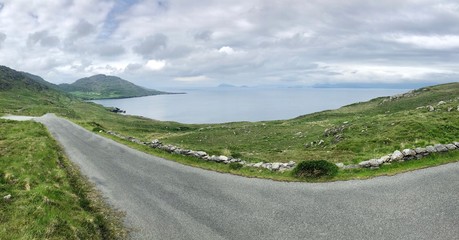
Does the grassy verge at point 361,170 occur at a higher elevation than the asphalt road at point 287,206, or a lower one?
higher

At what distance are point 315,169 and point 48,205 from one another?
16.5m

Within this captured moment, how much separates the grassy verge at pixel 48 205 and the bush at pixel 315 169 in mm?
12068

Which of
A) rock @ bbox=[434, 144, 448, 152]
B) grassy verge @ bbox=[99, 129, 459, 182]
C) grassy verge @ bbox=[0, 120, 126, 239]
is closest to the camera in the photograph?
grassy verge @ bbox=[0, 120, 126, 239]

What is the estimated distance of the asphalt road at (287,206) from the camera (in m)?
14.7

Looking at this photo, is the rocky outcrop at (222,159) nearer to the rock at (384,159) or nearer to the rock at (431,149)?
the rock at (384,159)

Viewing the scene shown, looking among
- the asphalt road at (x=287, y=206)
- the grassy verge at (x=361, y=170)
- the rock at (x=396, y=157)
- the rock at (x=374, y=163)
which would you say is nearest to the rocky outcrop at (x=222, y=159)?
the grassy verge at (x=361, y=170)

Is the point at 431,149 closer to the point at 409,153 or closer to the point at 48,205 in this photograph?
the point at 409,153

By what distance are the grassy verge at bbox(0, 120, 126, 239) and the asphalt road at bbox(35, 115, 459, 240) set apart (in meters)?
1.24

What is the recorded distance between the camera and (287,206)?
692 inches

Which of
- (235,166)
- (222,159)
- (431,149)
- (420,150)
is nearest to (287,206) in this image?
(235,166)

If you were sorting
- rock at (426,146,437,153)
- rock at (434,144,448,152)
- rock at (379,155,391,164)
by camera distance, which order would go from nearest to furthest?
rock at (379,155,391,164), rock at (426,146,437,153), rock at (434,144,448,152)

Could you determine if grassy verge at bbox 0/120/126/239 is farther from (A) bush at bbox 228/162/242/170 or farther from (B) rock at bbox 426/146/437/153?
(B) rock at bbox 426/146/437/153

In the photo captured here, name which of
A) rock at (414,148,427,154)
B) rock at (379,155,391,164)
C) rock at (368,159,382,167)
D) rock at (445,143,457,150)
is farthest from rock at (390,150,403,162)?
rock at (445,143,457,150)

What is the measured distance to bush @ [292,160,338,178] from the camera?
21.8 metres
